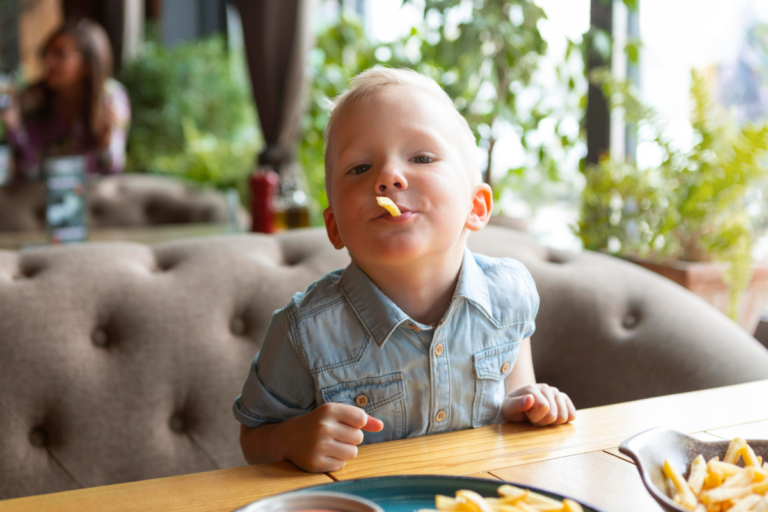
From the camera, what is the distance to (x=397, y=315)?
0.90 meters

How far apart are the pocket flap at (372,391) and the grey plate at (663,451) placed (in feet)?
1.25

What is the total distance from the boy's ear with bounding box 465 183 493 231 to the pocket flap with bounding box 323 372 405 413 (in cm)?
24

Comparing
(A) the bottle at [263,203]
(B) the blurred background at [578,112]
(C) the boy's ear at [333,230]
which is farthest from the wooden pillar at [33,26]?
(C) the boy's ear at [333,230]

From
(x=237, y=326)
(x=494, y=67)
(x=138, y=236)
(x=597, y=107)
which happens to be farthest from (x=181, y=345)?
(x=597, y=107)

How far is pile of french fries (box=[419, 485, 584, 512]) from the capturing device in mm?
522

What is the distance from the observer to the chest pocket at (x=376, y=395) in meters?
0.90

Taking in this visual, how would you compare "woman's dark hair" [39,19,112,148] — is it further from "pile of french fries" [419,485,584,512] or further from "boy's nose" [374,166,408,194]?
"pile of french fries" [419,485,584,512]

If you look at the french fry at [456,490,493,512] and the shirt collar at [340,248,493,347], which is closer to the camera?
the french fry at [456,490,493,512]

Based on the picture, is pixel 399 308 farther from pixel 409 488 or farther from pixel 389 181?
pixel 409 488

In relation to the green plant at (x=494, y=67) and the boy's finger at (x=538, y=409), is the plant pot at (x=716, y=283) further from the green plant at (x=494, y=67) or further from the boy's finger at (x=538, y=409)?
the boy's finger at (x=538, y=409)

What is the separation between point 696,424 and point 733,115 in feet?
4.73

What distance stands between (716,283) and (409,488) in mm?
1523

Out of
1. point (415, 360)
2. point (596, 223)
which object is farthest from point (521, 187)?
point (415, 360)

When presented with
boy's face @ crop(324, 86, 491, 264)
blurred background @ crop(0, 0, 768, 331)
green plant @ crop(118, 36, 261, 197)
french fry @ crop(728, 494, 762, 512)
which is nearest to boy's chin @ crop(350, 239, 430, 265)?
boy's face @ crop(324, 86, 491, 264)
